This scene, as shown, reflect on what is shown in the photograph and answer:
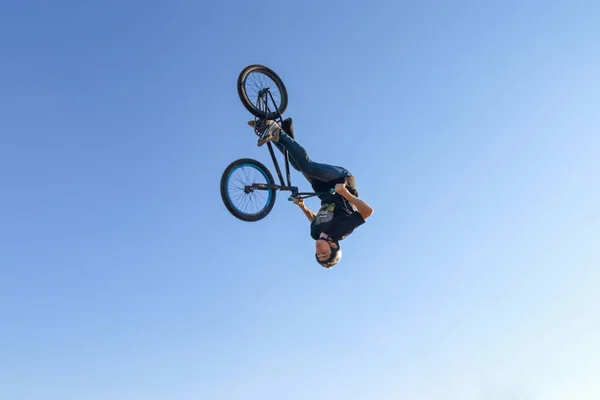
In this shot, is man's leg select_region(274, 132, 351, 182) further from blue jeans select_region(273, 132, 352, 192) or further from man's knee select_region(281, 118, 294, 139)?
man's knee select_region(281, 118, 294, 139)

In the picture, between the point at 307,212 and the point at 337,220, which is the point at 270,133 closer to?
the point at 307,212

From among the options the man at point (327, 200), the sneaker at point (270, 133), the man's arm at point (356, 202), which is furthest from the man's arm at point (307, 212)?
the sneaker at point (270, 133)

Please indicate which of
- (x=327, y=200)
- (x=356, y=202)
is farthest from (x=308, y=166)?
(x=356, y=202)

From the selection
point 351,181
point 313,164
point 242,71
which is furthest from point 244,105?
point 351,181

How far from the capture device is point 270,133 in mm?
11180

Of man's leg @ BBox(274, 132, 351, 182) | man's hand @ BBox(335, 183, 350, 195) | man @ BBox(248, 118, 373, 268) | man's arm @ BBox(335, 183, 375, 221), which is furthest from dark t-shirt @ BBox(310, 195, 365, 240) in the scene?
man's hand @ BBox(335, 183, 350, 195)

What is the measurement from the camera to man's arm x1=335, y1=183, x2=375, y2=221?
429 inches

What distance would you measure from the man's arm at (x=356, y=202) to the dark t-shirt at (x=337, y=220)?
0.74 feet

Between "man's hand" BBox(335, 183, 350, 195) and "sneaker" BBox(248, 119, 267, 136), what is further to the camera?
"sneaker" BBox(248, 119, 267, 136)

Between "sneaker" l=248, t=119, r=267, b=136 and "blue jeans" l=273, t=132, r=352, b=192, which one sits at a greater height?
"sneaker" l=248, t=119, r=267, b=136

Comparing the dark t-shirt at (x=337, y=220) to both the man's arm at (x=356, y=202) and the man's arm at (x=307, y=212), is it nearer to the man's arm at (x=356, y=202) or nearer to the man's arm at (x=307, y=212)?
the man's arm at (x=356, y=202)

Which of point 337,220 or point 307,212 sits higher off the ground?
point 307,212

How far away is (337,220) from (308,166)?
3.59ft

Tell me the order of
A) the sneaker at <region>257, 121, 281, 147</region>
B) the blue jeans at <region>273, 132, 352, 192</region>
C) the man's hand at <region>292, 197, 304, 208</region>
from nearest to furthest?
the sneaker at <region>257, 121, 281, 147</region> → the blue jeans at <region>273, 132, 352, 192</region> → the man's hand at <region>292, 197, 304, 208</region>
